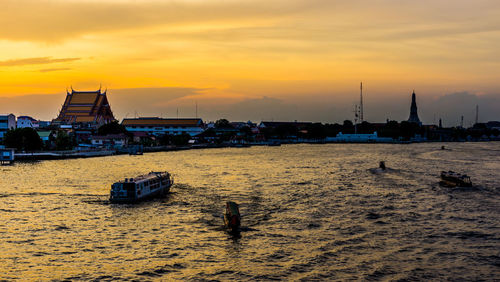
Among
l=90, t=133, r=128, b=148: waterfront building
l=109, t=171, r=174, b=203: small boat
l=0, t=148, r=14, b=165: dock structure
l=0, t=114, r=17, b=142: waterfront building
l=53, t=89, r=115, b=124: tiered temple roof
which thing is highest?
l=53, t=89, r=115, b=124: tiered temple roof

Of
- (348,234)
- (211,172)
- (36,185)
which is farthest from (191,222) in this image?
(211,172)

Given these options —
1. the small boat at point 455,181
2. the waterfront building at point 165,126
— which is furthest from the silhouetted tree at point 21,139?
the waterfront building at point 165,126

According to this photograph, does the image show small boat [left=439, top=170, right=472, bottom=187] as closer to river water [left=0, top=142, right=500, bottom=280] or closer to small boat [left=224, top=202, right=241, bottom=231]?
river water [left=0, top=142, right=500, bottom=280]

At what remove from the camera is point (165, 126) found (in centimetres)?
16175

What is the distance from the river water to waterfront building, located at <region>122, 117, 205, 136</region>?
120 m

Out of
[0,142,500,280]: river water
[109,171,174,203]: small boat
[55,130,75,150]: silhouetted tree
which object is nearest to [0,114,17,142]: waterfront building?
[55,130,75,150]: silhouetted tree

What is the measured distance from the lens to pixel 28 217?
92.4 ft

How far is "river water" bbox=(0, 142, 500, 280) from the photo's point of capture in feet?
61.6

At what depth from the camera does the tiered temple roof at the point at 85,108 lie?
14475cm

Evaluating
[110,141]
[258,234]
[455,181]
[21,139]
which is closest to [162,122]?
[110,141]

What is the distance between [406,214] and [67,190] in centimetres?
2657

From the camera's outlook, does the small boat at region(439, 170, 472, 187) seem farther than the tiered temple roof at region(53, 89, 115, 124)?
No

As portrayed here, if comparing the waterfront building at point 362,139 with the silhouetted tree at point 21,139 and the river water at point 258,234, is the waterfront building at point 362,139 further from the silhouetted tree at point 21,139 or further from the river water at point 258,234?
the river water at point 258,234

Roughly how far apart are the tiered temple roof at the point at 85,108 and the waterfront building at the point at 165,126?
39.4ft
